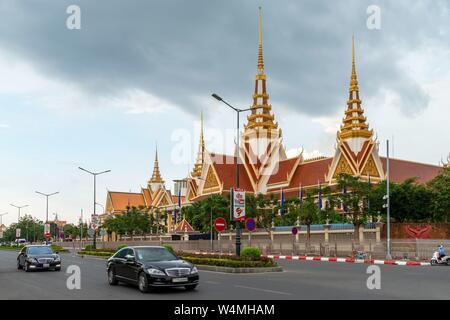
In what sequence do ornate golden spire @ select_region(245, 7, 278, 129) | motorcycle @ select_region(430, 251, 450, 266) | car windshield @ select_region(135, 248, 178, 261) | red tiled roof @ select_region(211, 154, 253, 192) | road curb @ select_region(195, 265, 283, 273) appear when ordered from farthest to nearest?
ornate golden spire @ select_region(245, 7, 278, 129), red tiled roof @ select_region(211, 154, 253, 192), motorcycle @ select_region(430, 251, 450, 266), road curb @ select_region(195, 265, 283, 273), car windshield @ select_region(135, 248, 178, 261)

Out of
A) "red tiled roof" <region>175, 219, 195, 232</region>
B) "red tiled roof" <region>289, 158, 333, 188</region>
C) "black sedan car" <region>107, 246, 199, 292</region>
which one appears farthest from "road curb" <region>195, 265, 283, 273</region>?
"red tiled roof" <region>289, 158, 333, 188</region>

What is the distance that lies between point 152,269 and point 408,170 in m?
68.5

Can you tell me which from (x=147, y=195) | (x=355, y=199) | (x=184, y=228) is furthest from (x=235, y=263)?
(x=147, y=195)

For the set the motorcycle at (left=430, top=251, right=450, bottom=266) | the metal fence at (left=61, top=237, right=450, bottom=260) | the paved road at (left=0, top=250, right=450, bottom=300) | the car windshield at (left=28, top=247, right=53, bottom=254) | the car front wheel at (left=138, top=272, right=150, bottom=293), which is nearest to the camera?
the paved road at (left=0, top=250, right=450, bottom=300)

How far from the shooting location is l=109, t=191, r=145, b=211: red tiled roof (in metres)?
142

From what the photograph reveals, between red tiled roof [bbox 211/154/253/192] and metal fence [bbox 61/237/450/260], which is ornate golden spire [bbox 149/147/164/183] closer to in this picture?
red tiled roof [bbox 211/154/253/192]

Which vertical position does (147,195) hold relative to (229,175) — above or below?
below

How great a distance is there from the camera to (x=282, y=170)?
287ft

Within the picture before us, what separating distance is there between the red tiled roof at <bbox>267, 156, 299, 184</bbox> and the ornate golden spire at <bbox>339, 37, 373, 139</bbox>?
28.6ft

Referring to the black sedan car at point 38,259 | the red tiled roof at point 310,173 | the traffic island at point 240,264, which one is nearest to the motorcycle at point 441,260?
the traffic island at point 240,264

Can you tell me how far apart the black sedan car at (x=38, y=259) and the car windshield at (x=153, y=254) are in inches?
384

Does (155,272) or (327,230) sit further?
(327,230)

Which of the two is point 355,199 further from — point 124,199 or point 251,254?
point 124,199
